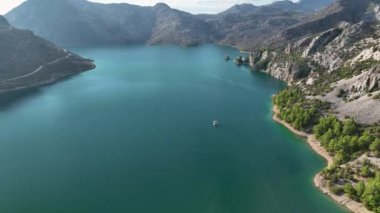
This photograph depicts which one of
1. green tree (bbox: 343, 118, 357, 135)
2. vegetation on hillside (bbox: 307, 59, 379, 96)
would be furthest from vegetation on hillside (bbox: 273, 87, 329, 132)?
green tree (bbox: 343, 118, 357, 135)

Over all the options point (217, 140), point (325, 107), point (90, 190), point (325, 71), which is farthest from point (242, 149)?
point (325, 71)

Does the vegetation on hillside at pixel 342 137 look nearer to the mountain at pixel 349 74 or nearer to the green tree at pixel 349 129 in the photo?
the green tree at pixel 349 129

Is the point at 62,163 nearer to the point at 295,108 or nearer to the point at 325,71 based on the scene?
the point at 295,108

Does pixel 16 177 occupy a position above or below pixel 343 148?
below

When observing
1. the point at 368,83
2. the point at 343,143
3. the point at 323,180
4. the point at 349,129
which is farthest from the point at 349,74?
the point at 323,180

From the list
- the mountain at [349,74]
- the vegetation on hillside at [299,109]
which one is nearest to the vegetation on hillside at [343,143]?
the vegetation on hillside at [299,109]

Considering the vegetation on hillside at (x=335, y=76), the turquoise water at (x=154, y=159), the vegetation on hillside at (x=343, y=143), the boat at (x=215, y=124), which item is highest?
the vegetation on hillside at (x=335, y=76)

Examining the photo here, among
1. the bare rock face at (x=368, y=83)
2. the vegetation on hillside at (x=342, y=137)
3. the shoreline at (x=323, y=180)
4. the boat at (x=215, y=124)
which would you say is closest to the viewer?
the shoreline at (x=323, y=180)

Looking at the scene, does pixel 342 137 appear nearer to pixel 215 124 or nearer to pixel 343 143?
pixel 343 143
